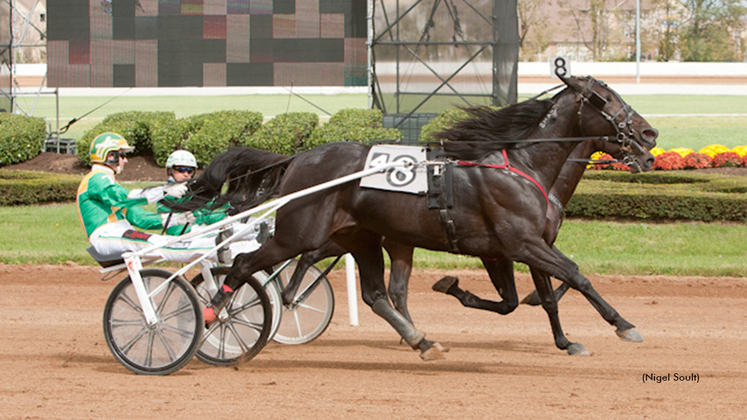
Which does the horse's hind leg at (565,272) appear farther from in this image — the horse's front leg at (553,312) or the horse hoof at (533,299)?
the horse hoof at (533,299)

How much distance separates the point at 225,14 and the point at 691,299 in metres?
11.8

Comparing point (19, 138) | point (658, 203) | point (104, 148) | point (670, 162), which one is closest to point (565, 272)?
point (104, 148)

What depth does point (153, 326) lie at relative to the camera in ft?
18.4

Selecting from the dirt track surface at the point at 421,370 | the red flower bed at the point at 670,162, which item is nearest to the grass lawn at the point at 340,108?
the red flower bed at the point at 670,162

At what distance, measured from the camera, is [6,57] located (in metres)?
17.5

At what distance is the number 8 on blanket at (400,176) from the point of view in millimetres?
5684

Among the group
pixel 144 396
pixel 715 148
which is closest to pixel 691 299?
pixel 144 396

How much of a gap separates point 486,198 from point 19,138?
11992 millimetres

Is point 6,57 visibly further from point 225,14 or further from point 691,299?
point 691,299

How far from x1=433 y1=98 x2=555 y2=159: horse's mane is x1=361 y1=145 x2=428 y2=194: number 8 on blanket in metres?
0.28

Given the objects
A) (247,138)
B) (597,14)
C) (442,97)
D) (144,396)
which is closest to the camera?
(144,396)

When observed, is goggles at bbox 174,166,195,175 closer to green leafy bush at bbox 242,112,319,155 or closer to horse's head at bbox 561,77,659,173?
horse's head at bbox 561,77,659,173

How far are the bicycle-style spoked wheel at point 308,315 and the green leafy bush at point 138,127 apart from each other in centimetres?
909

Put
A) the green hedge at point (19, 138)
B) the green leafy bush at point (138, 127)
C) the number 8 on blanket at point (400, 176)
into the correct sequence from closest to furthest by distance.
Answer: the number 8 on blanket at point (400, 176), the green leafy bush at point (138, 127), the green hedge at point (19, 138)
